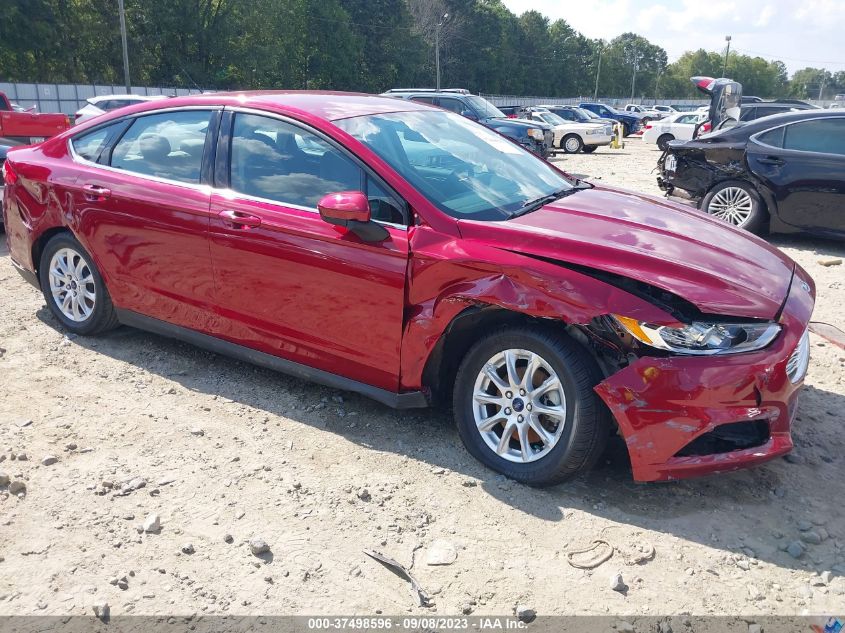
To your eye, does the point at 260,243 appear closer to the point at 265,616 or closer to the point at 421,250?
the point at 421,250

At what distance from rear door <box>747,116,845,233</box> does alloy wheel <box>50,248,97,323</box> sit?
6928 mm

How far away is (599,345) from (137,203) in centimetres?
285

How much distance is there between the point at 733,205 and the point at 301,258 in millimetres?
6342

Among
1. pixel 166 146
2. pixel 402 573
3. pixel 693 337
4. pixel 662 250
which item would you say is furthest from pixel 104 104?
pixel 693 337

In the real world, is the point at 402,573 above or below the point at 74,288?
below

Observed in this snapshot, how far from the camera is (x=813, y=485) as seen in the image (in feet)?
10.7

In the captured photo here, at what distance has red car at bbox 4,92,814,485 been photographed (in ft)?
9.45

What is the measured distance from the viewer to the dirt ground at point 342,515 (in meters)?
2.58

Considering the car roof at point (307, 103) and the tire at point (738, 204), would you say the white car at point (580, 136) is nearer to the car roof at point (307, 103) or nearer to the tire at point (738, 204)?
the tire at point (738, 204)

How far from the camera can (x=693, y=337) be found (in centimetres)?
284

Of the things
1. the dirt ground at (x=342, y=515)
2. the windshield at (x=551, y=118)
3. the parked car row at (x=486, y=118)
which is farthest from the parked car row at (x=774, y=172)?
the windshield at (x=551, y=118)

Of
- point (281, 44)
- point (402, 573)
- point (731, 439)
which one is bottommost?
point (402, 573)

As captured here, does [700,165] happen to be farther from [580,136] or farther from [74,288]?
[580,136]

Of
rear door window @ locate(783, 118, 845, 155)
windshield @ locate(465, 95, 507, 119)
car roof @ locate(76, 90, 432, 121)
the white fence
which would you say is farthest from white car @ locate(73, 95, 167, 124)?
the white fence
